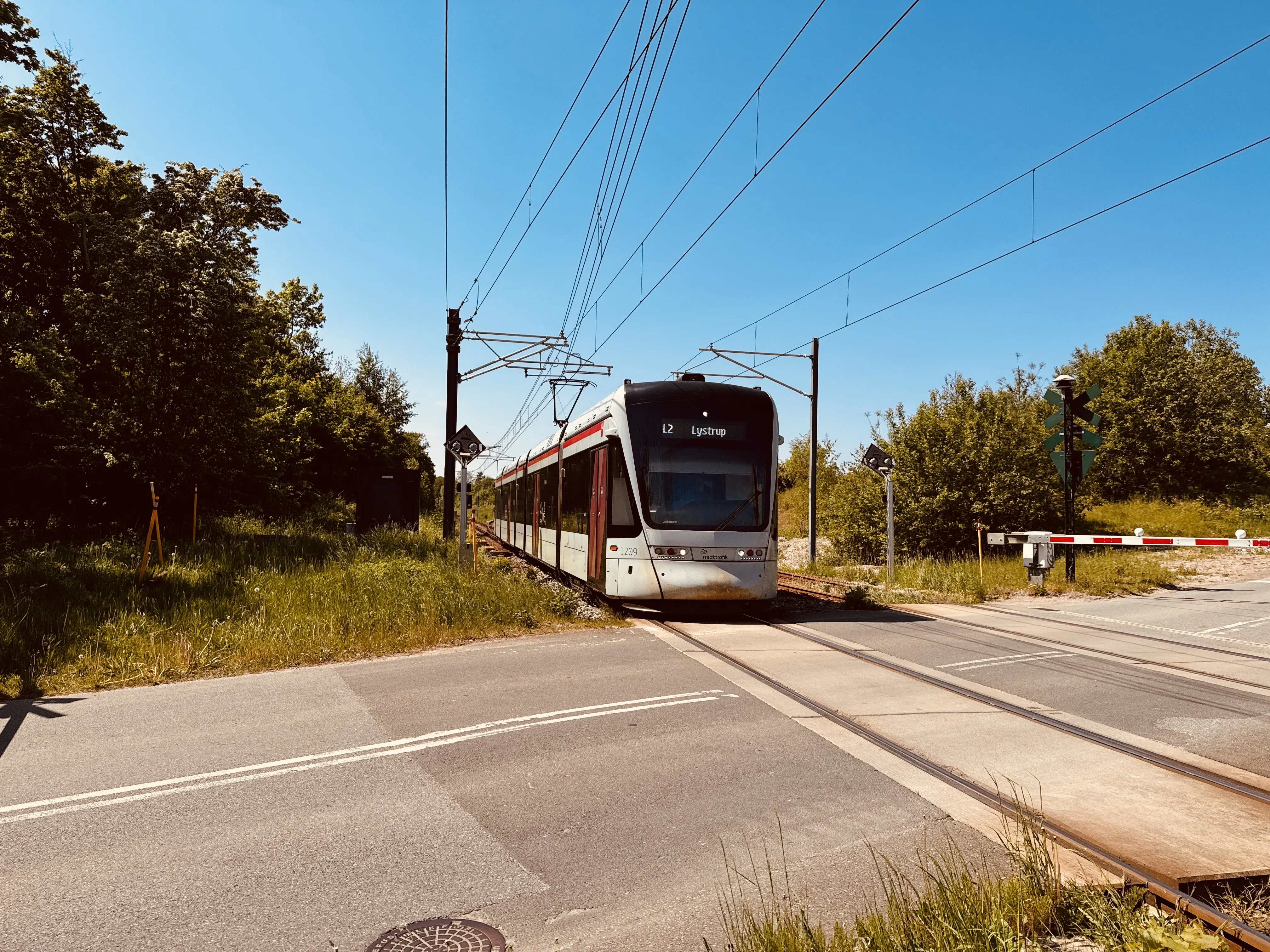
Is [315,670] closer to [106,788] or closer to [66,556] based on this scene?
[106,788]

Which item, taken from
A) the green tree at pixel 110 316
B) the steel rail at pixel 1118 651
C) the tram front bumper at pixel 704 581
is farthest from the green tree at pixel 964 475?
the green tree at pixel 110 316

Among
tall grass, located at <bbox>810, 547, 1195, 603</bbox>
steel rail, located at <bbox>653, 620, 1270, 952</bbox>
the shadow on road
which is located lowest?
the shadow on road

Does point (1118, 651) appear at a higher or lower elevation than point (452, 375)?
lower

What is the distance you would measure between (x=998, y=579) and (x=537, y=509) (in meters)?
9.96

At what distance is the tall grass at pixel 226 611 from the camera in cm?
845

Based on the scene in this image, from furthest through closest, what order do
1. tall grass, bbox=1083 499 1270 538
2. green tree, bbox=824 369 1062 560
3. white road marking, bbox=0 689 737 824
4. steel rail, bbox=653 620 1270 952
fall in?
1. tall grass, bbox=1083 499 1270 538
2. green tree, bbox=824 369 1062 560
3. white road marking, bbox=0 689 737 824
4. steel rail, bbox=653 620 1270 952

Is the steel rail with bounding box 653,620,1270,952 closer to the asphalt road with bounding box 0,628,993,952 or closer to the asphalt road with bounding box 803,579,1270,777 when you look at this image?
the asphalt road with bounding box 0,628,993,952

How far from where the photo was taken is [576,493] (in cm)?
1396

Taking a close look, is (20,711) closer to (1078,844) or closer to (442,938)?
(442,938)

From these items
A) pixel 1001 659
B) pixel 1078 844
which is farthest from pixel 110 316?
pixel 1078 844

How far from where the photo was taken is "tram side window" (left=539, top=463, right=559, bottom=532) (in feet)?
53.5

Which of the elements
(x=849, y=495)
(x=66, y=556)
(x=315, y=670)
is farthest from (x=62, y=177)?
(x=849, y=495)

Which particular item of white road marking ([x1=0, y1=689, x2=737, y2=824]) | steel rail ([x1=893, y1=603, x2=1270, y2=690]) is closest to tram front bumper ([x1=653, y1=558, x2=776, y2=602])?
steel rail ([x1=893, y1=603, x2=1270, y2=690])

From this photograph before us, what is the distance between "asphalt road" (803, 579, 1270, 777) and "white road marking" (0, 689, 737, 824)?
9.88 ft
